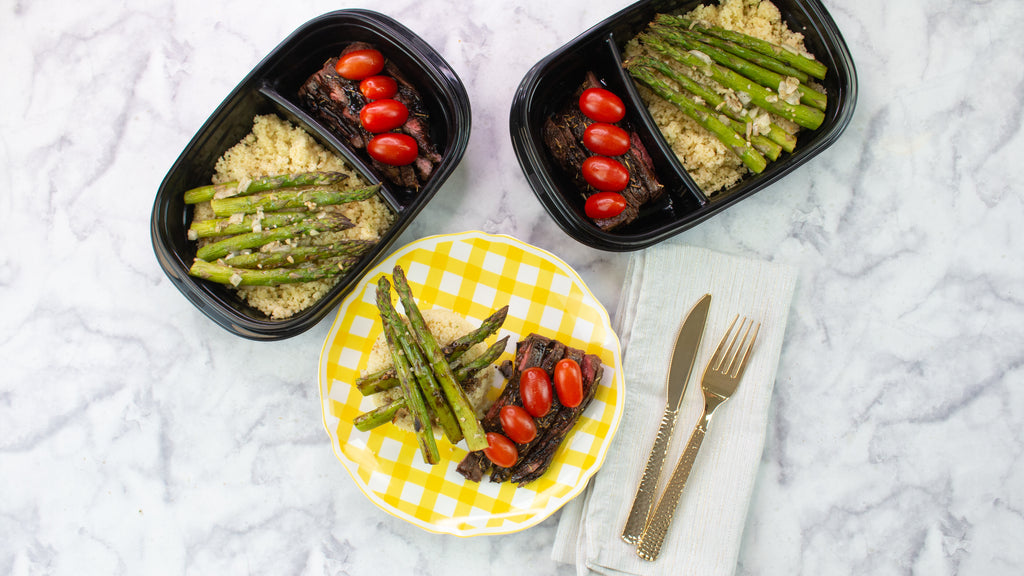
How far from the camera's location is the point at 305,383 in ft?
12.0

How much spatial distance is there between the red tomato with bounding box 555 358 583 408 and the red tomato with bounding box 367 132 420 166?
4.53 feet

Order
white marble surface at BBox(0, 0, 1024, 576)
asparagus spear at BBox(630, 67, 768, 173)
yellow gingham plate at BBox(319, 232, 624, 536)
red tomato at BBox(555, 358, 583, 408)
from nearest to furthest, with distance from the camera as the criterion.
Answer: red tomato at BBox(555, 358, 583, 408), asparagus spear at BBox(630, 67, 768, 173), yellow gingham plate at BBox(319, 232, 624, 536), white marble surface at BBox(0, 0, 1024, 576)

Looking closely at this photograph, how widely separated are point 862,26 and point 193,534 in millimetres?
5159

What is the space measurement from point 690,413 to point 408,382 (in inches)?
65.8

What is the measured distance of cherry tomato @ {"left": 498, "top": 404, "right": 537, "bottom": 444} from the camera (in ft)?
10.4

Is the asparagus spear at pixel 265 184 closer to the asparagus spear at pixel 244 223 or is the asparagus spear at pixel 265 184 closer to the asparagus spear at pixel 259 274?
the asparagus spear at pixel 244 223

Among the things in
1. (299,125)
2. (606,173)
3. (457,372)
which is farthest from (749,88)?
(299,125)

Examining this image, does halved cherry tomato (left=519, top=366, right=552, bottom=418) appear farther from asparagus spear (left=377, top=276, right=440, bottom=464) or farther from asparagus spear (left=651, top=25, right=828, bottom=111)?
asparagus spear (left=651, top=25, right=828, bottom=111)

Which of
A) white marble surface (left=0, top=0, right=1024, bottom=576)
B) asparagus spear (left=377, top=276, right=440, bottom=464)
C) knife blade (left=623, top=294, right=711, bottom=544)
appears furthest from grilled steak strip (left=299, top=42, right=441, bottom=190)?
knife blade (left=623, top=294, right=711, bottom=544)

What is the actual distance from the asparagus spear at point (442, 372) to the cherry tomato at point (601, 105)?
4.39 ft

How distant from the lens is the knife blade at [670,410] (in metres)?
3.48

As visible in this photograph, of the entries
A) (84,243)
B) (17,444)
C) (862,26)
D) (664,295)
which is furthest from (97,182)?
(862,26)

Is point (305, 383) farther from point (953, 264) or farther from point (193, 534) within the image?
point (953, 264)

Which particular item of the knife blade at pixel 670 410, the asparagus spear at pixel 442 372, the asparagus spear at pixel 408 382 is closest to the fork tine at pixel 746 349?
the knife blade at pixel 670 410
